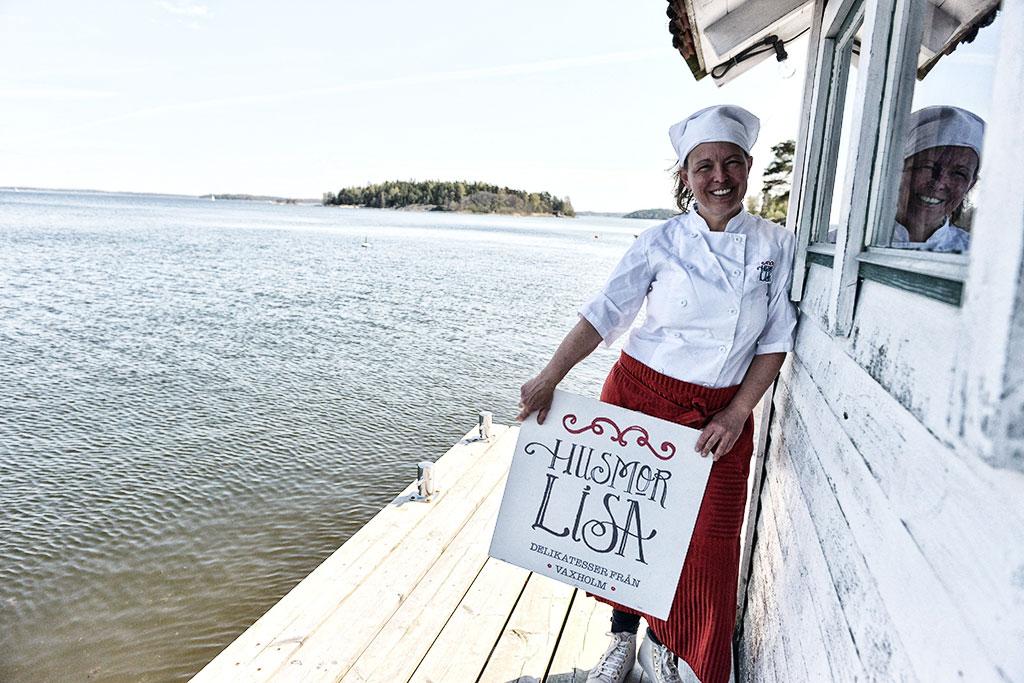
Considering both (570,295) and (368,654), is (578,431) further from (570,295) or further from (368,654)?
(570,295)

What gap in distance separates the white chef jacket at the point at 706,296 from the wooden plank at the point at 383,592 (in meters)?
1.75

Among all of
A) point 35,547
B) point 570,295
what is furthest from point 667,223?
point 570,295

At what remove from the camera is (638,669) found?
2547 mm

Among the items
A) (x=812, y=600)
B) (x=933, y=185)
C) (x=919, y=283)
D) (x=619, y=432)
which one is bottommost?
(x=812, y=600)

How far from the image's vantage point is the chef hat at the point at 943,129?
0.77 metres

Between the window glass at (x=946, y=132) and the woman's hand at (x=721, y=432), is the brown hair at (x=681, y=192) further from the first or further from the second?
the window glass at (x=946, y=132)

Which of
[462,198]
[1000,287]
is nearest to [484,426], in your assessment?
[1000,287]

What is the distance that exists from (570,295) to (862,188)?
2208 cm

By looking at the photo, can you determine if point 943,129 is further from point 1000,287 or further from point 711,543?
point 711,543

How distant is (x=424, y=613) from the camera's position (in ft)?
10.1

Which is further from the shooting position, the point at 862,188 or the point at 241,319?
the point at 241,319

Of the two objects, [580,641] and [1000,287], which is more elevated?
[1000,287]

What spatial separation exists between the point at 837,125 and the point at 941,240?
1.44 meters

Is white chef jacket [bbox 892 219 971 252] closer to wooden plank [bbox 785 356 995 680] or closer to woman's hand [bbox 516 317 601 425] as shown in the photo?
wooden plank [bbox 785 356 995 680]
